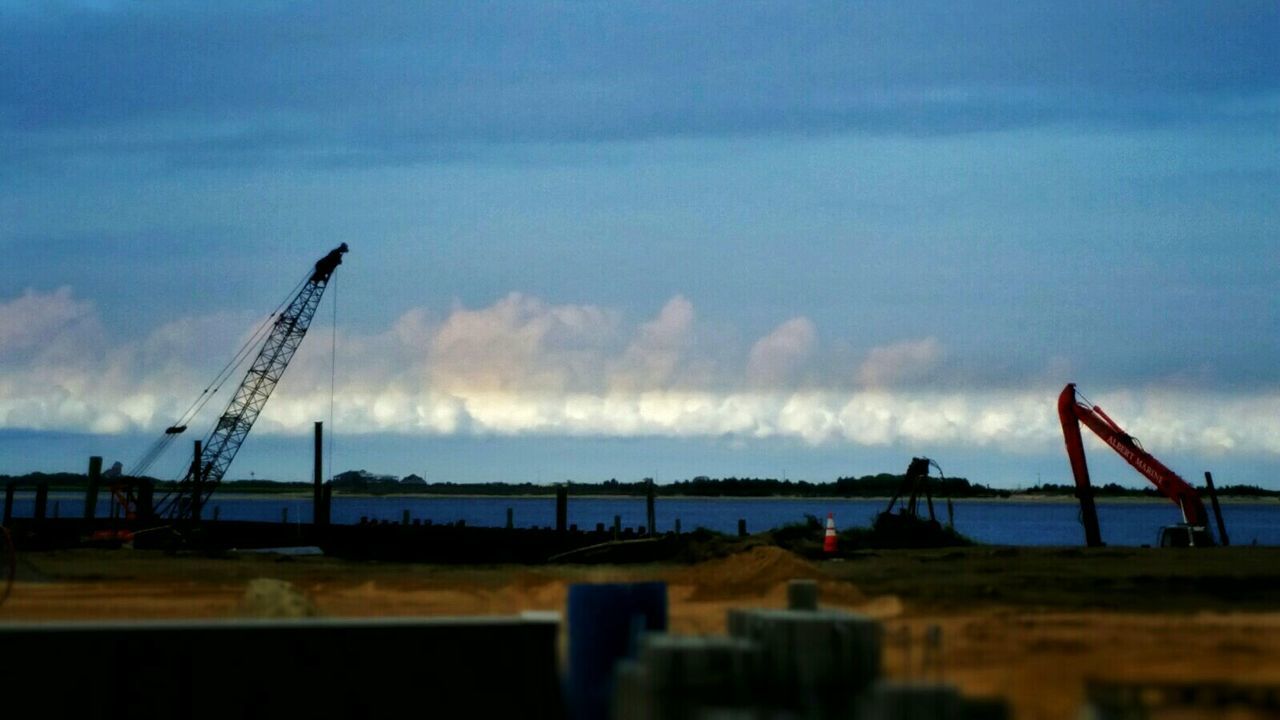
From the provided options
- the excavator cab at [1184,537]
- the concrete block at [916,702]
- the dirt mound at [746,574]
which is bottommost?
the concrete block at [916,702]

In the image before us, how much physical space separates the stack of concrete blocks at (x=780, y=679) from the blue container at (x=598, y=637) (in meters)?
0.99

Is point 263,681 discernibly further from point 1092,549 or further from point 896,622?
point 1092,549

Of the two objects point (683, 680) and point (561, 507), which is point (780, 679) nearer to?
point (683, 680)

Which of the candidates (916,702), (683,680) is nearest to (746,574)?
(683,680)

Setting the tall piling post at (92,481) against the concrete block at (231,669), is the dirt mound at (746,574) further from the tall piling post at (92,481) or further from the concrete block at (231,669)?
the tall piling post at (92,481)

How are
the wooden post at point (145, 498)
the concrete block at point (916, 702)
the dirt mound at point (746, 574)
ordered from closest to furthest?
the concrete block at point (916, 702) → the dirt mound at point (746, 574) → the wooden post at point (145, 498)

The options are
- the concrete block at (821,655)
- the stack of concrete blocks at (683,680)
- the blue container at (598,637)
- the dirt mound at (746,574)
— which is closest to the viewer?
the stack of concrete blocks at (683,680)

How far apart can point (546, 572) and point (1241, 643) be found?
17292mm

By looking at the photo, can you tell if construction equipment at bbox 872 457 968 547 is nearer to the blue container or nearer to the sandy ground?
the sandy ground

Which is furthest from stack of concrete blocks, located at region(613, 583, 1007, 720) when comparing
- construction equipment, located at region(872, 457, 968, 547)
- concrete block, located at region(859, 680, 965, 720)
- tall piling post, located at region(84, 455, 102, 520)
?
A: tall piling post, located at region(84, 455, 102, 520)

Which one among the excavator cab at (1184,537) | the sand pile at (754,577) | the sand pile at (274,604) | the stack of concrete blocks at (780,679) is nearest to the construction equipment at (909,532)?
the excavator cab at (1184,537)

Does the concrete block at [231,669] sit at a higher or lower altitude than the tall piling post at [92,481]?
lower

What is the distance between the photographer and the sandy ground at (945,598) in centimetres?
1279

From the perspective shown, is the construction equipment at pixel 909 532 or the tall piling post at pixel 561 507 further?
the tall piling post at pixel 561 507
